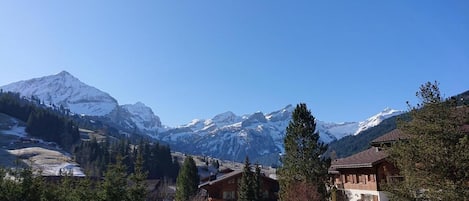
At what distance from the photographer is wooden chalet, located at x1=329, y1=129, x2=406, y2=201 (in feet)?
120

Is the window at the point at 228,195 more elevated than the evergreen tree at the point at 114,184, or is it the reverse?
the evergreen tree at the point at 114,184

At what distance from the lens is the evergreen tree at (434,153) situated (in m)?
18.5

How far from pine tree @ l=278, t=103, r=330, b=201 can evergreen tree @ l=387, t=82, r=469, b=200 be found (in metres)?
14.7

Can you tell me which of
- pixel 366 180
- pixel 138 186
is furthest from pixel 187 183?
pixel 138 186

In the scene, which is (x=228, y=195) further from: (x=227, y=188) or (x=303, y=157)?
(x=303, y=157)

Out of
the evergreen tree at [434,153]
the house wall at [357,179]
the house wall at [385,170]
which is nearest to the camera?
the evergreen tree at [434,153]

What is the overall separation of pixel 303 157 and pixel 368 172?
6.77 meters

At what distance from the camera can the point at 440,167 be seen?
1894 centimetres

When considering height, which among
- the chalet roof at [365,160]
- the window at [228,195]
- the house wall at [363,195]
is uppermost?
the chalet roof at [365,160]

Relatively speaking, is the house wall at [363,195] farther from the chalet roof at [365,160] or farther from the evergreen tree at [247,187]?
the evergreen tree at [247,187]

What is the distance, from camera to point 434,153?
62.3 feet

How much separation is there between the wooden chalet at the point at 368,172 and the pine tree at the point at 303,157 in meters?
4.56

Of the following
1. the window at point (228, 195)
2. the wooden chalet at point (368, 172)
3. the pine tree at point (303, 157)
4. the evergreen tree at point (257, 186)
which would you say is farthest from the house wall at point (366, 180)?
the window at point (228, 195)

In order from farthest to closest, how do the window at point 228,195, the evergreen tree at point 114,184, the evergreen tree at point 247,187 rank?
1. the window at point 228,195
2. the evergreen tree at point 247,187
3. the evergreen tree at point 114,184
